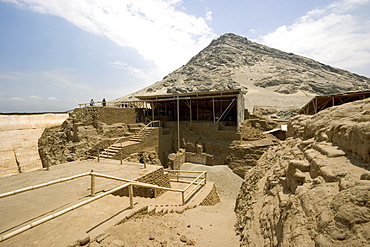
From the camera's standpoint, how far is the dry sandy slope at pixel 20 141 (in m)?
13.0

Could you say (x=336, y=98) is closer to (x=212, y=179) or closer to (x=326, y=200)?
(x=212, y=179)

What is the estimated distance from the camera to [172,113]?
89.6 feet

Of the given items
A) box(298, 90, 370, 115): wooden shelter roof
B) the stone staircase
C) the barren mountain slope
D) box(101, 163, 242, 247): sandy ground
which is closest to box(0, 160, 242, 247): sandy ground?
box(101, 163, 242, 247): sandy ground

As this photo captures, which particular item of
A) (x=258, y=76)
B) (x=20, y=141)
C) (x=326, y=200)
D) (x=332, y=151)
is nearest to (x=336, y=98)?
(x=332, y=151)

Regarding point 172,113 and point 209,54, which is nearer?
point 172,113

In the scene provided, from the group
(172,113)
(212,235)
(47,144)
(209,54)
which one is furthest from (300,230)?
(209,54)

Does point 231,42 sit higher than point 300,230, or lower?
higher

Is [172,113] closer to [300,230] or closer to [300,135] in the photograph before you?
[300,135]

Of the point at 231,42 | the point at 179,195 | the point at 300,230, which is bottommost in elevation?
the point at 179,195

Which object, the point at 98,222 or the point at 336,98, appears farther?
the point at 336,98

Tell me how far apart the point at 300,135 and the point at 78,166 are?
11.7 meters

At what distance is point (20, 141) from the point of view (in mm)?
14688

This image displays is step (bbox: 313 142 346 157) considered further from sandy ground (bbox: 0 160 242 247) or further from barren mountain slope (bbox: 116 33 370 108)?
barren mountain slope (bbox: 116 33 370 108)

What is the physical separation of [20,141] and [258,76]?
235 feet
